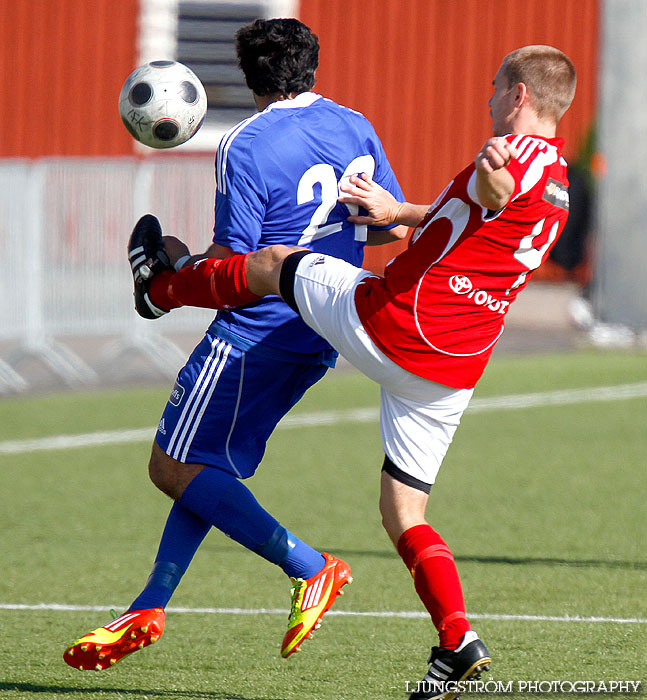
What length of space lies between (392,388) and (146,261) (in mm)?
1128

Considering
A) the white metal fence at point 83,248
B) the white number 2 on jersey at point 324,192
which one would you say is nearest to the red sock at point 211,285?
the white number 2 on jersey at point 324,192

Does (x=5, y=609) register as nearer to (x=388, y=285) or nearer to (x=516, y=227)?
(x=388, y=285)

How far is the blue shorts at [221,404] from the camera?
450 centimetres

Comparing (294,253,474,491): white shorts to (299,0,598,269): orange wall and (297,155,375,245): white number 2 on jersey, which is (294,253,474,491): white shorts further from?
(299,0,598,269): orange wall

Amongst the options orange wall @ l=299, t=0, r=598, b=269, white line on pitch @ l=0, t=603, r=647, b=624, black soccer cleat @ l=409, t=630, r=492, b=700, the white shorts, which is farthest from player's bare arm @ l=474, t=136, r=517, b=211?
orange wall @ l=299, t=0, r=598, b=269

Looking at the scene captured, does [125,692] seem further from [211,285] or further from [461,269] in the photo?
[461,269]

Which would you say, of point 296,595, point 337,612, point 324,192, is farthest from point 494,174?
point 337,612

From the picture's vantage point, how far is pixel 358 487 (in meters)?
8.36

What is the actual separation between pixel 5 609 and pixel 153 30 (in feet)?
48.3

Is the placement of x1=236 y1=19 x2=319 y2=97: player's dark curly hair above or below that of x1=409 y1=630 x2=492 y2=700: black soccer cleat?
above

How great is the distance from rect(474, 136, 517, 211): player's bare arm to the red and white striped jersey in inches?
2.0

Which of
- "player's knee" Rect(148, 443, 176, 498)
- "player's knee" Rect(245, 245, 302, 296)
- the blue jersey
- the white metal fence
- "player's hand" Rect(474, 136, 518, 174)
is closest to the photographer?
"player's hand" Rect(474, 136, 518, 174)

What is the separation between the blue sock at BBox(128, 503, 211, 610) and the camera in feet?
14.7

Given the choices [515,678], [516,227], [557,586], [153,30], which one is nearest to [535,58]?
[516,227]
